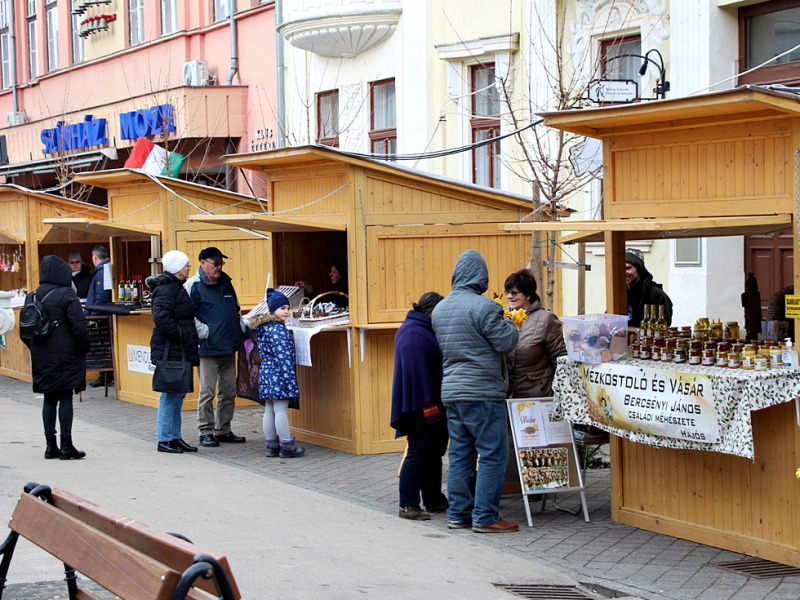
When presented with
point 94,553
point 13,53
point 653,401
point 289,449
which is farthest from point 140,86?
point 94,553

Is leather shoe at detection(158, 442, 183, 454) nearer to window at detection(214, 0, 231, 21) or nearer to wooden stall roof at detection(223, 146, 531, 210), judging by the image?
wooden stall roof at detection(223, 146, 531, 210)

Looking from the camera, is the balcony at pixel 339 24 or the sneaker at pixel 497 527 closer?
the sneaker at pixel 497 527

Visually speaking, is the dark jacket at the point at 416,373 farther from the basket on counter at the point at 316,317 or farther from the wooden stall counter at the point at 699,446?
the basket on counter at the point at 316,317

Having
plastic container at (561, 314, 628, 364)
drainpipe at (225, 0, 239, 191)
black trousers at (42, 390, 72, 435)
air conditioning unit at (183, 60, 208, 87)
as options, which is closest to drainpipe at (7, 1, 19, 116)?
air conditioning unit at (183, 60, 208, 87)

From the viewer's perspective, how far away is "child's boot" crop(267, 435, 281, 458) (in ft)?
34.8

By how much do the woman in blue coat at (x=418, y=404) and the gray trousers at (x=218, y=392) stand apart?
10.8 ft

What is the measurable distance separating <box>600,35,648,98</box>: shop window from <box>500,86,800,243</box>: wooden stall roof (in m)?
7.11

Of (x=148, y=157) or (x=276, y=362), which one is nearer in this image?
(x=276, y=362)

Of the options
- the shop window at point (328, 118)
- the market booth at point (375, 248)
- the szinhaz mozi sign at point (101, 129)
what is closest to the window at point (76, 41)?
the szinhaz mozi sign at point (101, 129)

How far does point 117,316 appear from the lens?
1433 cm

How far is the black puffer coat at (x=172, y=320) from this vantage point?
1043 centimetres

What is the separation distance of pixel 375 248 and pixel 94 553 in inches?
233

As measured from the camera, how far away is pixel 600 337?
7.75 m

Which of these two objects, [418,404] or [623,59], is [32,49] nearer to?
[623,59]
